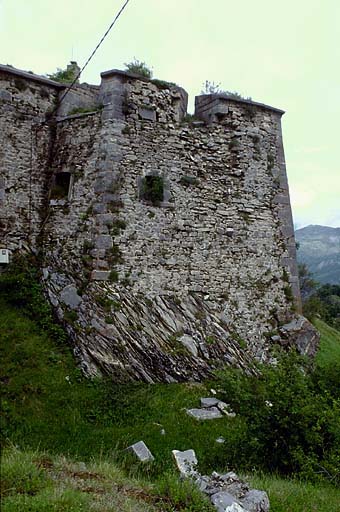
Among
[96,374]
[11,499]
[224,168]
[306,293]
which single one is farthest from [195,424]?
[306,293]

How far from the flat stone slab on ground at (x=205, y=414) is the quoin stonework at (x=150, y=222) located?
110 centimetres

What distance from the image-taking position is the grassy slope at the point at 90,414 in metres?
7.18

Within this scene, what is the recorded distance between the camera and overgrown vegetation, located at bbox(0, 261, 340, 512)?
5.52m

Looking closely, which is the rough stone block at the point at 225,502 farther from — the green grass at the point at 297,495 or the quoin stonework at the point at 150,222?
the quoin stonework at the point at 150,222

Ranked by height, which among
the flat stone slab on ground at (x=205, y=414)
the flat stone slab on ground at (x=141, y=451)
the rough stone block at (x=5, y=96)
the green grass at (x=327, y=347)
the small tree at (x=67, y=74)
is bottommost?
the flat stone slab on ground at (x=141, y=451)

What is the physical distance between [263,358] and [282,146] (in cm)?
572

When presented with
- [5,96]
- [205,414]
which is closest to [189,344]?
[205,414]

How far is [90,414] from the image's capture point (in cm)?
853

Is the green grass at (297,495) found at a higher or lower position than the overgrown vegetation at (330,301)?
lower

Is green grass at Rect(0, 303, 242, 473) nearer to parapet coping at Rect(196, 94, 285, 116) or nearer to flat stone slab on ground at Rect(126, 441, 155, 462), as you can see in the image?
flat stone slab on ground at Rect(126, 441, 155, 462)

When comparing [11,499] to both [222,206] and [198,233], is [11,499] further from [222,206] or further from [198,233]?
[222,206]

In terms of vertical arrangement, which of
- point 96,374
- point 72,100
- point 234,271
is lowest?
point 96,374

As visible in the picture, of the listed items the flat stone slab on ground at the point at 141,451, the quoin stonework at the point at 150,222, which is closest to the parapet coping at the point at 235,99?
the quoin stonework at the point at 150,222

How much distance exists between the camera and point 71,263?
1083cm
